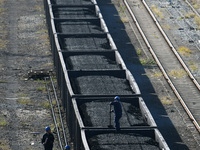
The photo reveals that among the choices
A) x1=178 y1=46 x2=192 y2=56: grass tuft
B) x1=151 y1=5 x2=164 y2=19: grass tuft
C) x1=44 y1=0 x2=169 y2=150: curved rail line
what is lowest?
x1=44 y1=0 x2=169 y2=150: curved rail line

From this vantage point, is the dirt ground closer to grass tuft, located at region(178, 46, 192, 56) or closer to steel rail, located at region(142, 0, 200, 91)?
steel rail, located at region(142, 0, 200, 91)

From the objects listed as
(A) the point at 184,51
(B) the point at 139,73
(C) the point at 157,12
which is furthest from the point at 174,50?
(C) the point at 157,12

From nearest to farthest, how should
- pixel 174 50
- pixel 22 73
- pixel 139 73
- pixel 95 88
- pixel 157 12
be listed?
pixel 95 88
pixel 22 73
pixel 139 73
pixel 174 50
pixel 157 12

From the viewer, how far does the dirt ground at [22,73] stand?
842 inches

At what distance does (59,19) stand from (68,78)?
859 cm

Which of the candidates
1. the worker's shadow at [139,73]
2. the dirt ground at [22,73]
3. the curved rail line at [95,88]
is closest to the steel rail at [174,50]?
the worker's shadow at [139,73]

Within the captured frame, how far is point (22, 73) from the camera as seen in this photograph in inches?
1111

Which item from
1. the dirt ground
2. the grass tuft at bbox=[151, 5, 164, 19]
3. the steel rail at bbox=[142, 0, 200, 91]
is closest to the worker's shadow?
the steel rail at bbox=[142, 0, 200, 91]

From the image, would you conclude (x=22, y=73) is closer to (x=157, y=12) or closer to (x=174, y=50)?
(x=174, y=50)

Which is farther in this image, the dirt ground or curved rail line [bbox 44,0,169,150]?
the dirt ground

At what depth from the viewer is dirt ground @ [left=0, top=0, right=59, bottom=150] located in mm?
21391

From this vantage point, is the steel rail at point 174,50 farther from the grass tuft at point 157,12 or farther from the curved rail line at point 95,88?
the curved rail line at point 95,88

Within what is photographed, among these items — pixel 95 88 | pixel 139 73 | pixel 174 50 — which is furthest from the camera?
pixel 174 50

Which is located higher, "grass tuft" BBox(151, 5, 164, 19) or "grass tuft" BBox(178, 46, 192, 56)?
"grass tuft" BBox(151, 5, 164, 19)
